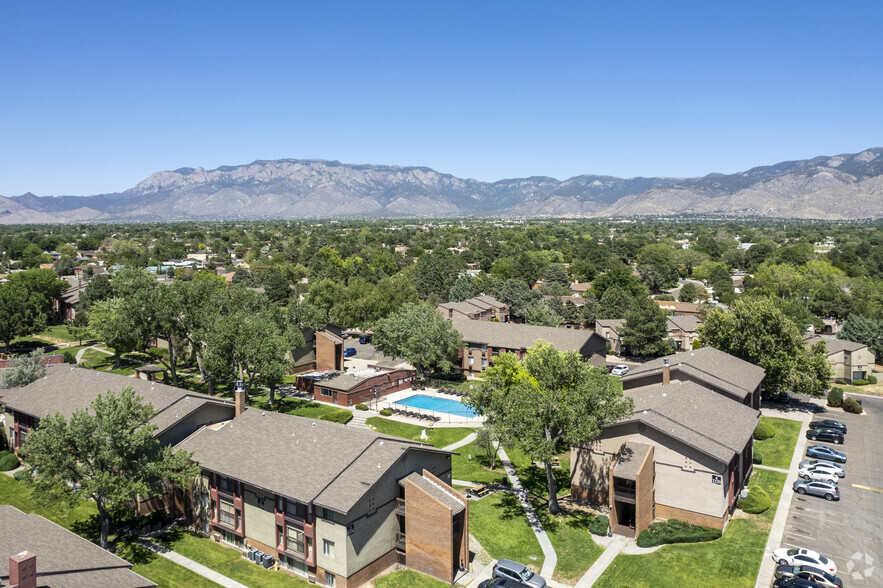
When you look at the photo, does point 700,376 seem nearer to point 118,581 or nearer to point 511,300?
point 118,581

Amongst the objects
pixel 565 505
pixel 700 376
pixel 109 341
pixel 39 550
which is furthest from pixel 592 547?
pixel 109 341

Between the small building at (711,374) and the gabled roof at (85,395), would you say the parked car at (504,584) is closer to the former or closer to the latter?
the gabled roof at (85,395)

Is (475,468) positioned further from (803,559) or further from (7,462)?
(7,462)

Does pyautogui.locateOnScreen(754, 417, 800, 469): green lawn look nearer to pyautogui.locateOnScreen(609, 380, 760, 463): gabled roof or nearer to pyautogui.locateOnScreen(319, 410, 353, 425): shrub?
pyautogui.locateOnScreen(609, 380, 760, 463): gabled roof

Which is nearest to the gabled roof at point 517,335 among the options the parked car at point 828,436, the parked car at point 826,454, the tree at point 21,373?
the parked car at point 828,436

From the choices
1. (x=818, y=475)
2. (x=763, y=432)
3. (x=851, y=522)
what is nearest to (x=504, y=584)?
(x=851, y=522)

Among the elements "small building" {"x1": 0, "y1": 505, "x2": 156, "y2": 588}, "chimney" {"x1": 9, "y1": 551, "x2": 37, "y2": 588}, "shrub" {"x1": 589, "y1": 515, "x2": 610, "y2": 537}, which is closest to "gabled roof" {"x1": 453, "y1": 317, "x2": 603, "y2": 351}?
"shrub" {"x1": 589, "y1": 515, "x2": 610, "y2": 537}
